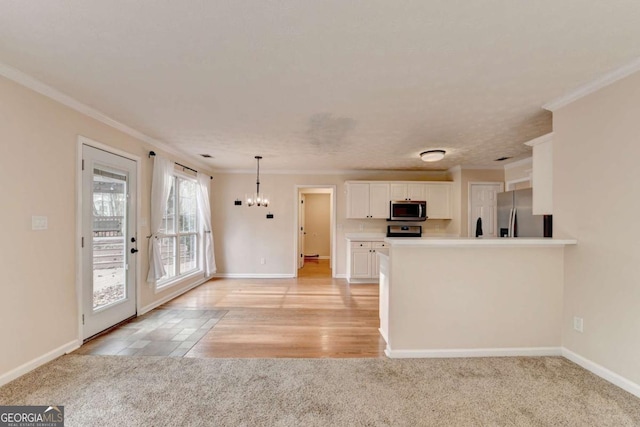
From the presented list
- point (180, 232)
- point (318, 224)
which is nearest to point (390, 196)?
point (318, 224)

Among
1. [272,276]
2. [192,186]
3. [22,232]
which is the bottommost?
[272,276]

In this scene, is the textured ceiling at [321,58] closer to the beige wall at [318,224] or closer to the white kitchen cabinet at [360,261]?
the white kitchen cabinet at [360,261]

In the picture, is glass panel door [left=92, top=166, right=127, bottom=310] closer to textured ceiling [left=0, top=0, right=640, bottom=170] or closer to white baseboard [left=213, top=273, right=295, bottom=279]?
textured ceiling [left=0, top=0, right=640, bottom=170]

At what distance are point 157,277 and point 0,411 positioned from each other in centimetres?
212

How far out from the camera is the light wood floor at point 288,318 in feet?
9.30

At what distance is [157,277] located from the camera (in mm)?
3943

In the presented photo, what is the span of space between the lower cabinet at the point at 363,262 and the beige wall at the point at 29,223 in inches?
169

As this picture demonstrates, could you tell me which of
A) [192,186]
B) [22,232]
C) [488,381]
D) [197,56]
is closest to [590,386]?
[488,381]

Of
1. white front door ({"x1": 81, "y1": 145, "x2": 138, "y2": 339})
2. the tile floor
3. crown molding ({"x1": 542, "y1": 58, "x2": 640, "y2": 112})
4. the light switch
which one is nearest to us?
crown molding ({"x1": 542, "y1": 58, "x2": 640, "y2": 112})

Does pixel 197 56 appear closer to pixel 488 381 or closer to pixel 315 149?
pixel 315 149

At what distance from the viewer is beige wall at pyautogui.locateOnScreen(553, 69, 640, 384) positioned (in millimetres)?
2100

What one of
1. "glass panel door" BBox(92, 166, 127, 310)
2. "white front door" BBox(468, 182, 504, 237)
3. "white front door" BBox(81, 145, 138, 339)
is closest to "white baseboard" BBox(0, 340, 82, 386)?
"white front door" BBox(81, 145, 138, 339)

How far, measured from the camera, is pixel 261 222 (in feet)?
20.4

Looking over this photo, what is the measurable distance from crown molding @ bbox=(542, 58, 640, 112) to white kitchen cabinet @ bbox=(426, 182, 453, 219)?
3.23 meters
